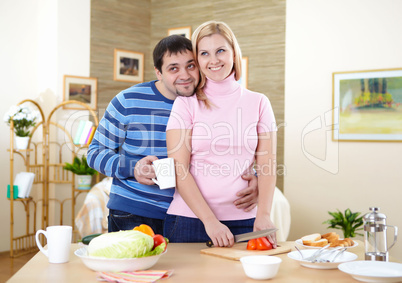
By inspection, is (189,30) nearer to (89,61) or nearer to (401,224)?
(89,61)

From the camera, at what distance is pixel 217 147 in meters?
1.68

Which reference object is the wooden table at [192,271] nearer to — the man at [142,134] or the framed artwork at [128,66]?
the man at [142,134]

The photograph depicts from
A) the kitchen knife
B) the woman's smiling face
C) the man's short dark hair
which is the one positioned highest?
the man's short dark hair

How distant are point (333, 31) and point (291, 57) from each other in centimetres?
51

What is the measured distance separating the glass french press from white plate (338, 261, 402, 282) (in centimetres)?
12

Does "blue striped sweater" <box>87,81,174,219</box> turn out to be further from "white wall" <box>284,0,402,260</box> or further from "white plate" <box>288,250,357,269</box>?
"white wall" <box>284,0,402,260</box>

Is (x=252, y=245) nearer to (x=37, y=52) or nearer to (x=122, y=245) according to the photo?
(x=122, y=245)

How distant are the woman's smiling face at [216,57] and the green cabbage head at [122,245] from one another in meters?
0.72

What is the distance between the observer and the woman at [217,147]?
1678 millimetres

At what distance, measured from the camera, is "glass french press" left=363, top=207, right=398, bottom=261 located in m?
1.43

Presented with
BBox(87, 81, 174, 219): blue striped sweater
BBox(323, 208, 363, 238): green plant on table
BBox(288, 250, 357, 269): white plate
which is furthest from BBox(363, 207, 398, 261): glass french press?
BBox(323, 208, 363, 238): green plant on table

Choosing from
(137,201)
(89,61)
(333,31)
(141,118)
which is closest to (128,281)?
(137,201)

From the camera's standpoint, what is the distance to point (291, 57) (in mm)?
4977

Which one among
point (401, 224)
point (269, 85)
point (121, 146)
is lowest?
point (401, 224)
